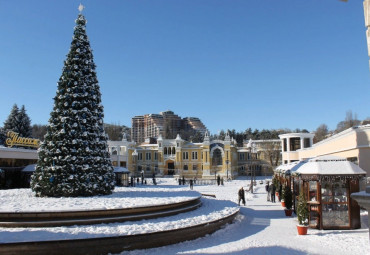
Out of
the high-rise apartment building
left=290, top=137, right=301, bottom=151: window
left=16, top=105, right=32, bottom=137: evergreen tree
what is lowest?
left=290, top=137, right=301, bottom=151: window

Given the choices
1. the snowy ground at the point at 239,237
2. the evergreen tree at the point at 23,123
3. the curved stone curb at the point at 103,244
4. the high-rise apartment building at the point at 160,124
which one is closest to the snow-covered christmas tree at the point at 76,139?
the snowy ground at the point at 239,237

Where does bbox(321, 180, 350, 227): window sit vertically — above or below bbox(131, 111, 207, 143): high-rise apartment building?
below

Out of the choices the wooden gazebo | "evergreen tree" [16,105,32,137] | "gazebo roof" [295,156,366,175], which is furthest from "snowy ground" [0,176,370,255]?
"evergreen tree" [16,105,32,137]

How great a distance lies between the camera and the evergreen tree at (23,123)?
165ft

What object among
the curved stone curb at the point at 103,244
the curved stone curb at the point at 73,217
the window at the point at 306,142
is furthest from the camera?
the window at the point at 306,142

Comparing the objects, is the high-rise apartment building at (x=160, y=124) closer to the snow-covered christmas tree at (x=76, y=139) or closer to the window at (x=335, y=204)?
the snow-covered christmas tree at (x=76, y=139)

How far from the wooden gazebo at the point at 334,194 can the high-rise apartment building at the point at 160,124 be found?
135075 mm

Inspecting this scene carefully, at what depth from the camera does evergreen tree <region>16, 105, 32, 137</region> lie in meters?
50.3

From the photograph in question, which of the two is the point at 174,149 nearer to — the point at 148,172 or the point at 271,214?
the point at 148,172

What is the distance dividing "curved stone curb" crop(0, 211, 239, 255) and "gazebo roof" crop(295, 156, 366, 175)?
541cm

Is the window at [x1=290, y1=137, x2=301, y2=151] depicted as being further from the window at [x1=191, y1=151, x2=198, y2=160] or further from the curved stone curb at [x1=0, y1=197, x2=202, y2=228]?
the curved stone curb at [x1=0, y1=197, x2=202, y2=228]

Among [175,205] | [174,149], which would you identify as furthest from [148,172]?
[175,205]

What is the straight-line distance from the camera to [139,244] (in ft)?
30.7

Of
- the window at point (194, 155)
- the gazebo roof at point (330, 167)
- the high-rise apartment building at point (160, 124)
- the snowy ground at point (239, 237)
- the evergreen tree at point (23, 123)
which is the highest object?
the high-rise apartment building at point (160, 124)
